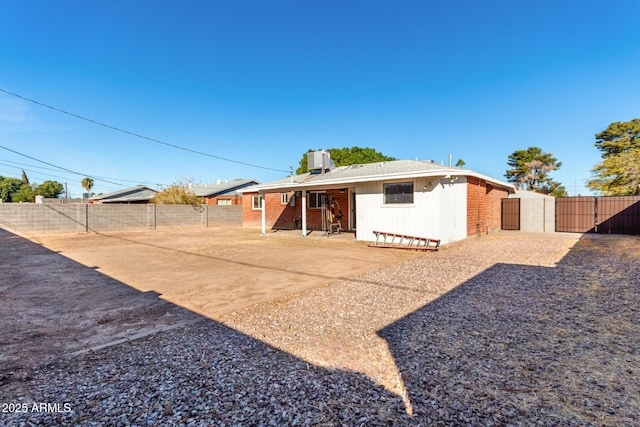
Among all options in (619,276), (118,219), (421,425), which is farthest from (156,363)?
(118,219)

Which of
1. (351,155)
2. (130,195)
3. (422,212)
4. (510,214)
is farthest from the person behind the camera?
(351,155)

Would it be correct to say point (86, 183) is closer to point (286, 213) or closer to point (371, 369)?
point (286, 213)

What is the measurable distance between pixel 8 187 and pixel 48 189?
373 inches

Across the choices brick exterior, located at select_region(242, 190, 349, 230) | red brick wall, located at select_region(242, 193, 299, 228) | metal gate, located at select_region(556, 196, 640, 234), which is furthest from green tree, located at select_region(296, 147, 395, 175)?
metal gate, located at select_region(556, 196, 640, 234)

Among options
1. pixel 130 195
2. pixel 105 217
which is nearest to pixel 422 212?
pixel 105 217

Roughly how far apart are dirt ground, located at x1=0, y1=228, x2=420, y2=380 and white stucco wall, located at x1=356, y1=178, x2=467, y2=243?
1458mm

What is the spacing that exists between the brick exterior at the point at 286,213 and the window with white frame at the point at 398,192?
4.45 meters

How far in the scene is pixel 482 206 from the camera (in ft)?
44.8

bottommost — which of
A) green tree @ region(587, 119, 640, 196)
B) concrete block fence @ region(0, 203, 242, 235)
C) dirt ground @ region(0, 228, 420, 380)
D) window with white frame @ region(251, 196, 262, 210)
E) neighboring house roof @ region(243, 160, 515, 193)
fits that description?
dirt ground @ region(0, 228, 420, 380)

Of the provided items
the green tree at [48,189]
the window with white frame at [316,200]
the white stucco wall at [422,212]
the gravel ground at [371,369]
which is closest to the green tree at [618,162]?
the white stucco wall at [422,212]

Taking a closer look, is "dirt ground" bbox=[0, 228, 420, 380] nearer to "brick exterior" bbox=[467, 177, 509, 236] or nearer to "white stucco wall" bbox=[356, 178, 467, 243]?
"white stucco wall" bbox=[356, 178, 467, 243]

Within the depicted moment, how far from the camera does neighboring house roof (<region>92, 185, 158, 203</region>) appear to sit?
32781mm

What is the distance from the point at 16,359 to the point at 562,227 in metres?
19.0

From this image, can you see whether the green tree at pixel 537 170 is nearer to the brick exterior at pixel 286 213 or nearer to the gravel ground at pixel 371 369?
the brick exterior at pixel 286 213
